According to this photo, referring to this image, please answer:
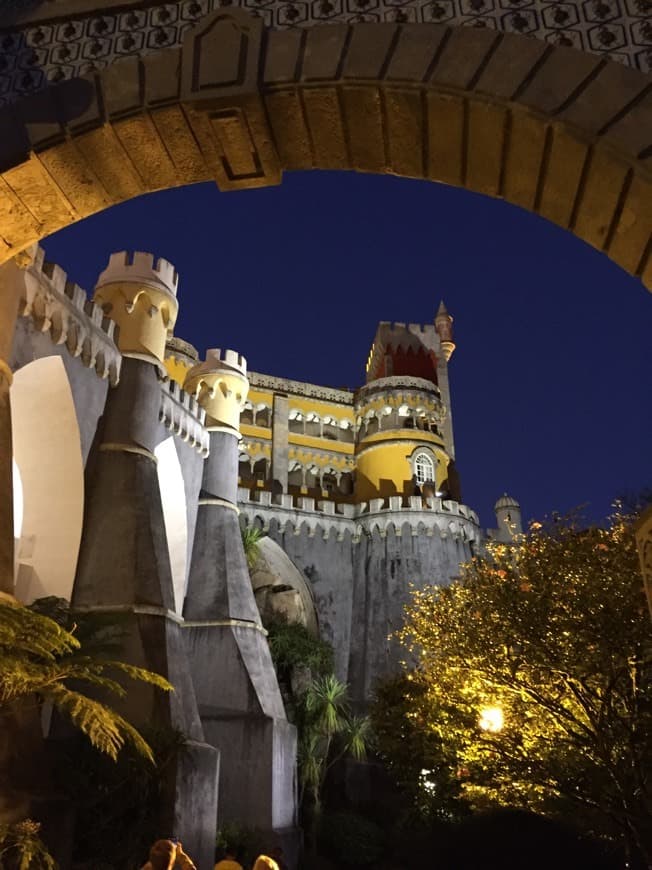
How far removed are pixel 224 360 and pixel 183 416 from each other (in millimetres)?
4551

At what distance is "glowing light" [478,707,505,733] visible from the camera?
42.3ft

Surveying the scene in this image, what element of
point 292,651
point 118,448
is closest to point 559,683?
point 118,448

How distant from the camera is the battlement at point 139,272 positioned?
18188mm

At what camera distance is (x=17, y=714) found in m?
8.76

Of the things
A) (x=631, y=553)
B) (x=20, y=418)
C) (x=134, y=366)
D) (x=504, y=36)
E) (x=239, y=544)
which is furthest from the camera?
(x=239, y=544)

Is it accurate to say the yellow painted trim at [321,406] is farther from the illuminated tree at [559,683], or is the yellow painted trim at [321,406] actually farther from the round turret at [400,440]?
the illuminated tree at [559,683]

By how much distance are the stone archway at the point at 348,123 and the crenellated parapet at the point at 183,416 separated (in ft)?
43.8

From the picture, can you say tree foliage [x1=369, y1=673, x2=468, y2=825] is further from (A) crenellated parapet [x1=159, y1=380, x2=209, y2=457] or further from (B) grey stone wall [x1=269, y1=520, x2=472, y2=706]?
(B) grey stone wall [x1=269, y1=520, x2=472, y2=706]

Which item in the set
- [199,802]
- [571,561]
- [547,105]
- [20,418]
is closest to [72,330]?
[20,418]

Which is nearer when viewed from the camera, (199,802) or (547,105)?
(547,105)

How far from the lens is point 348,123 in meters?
5.20

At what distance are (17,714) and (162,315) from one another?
39.9 ft

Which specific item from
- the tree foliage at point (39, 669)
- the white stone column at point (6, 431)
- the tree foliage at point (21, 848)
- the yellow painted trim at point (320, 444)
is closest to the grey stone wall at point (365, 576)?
the yellow painted trim at point (320, 444)

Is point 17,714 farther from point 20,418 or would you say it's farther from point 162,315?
point 162,315
